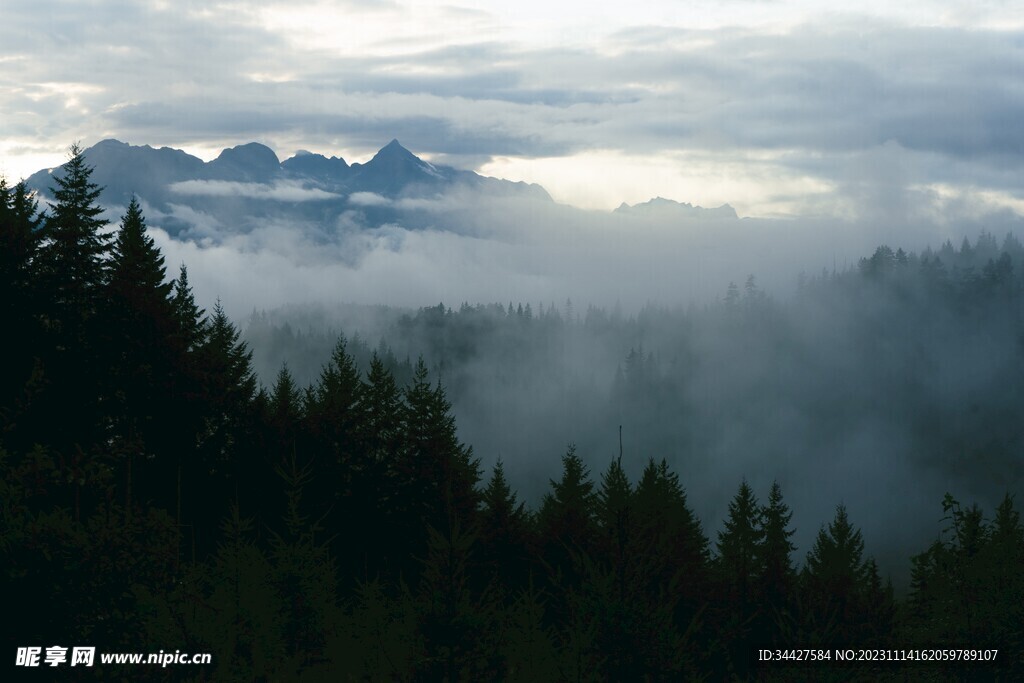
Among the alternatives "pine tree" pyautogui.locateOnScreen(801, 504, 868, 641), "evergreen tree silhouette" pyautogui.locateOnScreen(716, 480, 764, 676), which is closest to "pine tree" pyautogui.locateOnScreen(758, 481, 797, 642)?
"evergreen tree silhouette" pyautogui.locateOnScreen(716, 480, 764, 676)

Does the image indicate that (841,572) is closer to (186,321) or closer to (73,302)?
(186,321)

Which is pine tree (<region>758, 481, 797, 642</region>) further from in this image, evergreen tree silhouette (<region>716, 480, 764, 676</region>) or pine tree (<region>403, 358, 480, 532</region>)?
pine tree (<region>403, 358, 480, 532</region>)

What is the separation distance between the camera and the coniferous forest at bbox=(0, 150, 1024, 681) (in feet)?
45.8

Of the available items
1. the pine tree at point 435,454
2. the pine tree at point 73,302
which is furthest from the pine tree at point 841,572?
the pine tree at point 73,302

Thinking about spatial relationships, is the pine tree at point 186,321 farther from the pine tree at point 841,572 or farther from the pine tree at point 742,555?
the pine tree at point 841,572

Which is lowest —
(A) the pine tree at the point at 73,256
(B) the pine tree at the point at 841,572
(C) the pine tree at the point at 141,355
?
(B) the pine tree at the point at 841,572

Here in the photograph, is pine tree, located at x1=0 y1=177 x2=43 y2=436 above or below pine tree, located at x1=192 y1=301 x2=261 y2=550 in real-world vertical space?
above

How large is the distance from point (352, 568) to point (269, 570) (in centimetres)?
1897

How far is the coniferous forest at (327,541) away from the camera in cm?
1395

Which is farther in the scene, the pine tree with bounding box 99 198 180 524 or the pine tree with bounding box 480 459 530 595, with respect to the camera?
the pine tree with bounding box 480 459 530 595

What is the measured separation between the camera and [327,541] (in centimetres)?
2000

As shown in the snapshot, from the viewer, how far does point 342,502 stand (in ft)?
129

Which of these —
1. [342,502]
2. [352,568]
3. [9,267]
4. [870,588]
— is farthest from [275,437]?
[870,588]

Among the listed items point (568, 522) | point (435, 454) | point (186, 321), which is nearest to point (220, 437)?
point (186, 321)
